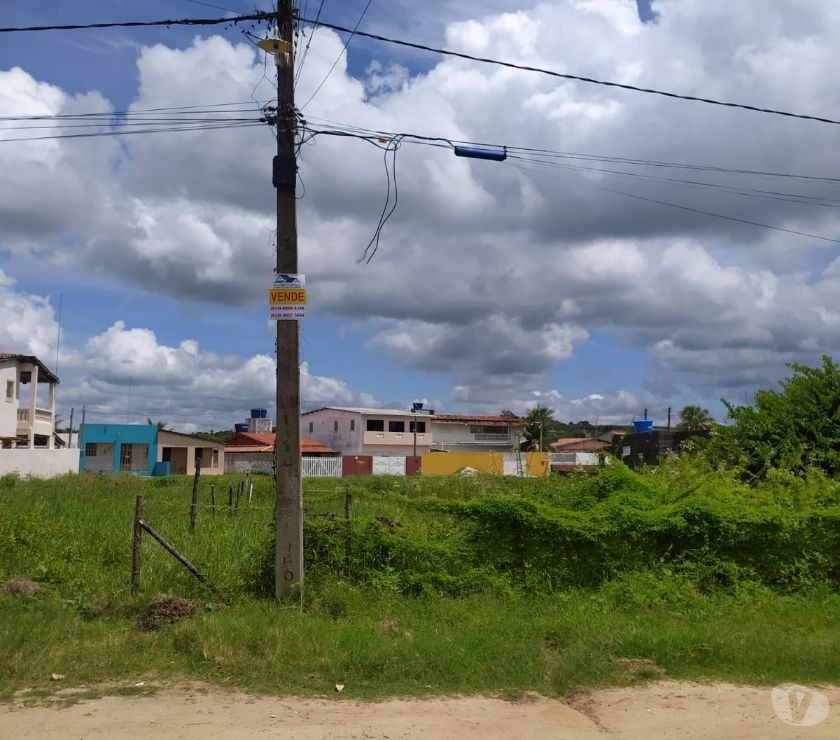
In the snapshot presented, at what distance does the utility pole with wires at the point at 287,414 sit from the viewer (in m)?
9.11

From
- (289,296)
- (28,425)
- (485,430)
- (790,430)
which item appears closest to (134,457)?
(28,425)

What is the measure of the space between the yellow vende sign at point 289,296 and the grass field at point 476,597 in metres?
2.79

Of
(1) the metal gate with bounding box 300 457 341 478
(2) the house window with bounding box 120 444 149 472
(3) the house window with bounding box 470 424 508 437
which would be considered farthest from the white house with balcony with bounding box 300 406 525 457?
(2) the house window with bounding box 120 444 149 472

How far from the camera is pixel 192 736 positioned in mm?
5598

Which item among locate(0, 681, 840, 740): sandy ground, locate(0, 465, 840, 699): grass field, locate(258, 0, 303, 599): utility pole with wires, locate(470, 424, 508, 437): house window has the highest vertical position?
locate(470, 424, 508, 437): house window

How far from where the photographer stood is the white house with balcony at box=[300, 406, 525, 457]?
6456 centimetres

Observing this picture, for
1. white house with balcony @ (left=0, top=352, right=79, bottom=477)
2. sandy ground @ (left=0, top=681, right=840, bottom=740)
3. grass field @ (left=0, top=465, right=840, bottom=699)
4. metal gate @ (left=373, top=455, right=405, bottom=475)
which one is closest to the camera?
sandy ground @ (left=0, top=681, right=840, bottom=740)

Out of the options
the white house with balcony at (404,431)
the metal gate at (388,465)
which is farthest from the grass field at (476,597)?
the white house with balcony at (404,431)

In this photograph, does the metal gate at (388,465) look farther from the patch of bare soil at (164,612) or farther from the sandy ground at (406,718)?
the sandy ground at (406,718)

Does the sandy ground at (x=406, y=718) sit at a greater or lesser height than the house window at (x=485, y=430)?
lesser

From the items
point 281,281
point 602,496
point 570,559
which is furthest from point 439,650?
point 602,496

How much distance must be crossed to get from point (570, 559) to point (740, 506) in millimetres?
2642

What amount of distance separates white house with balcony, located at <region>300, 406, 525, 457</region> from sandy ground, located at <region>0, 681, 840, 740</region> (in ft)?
177

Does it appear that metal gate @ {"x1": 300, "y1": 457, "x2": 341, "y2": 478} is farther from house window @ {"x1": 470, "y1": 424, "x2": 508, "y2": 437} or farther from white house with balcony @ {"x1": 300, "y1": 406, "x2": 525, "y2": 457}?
house window @ {"x1": 470, "y1": 424, "x2": 508, "y2": 437}
